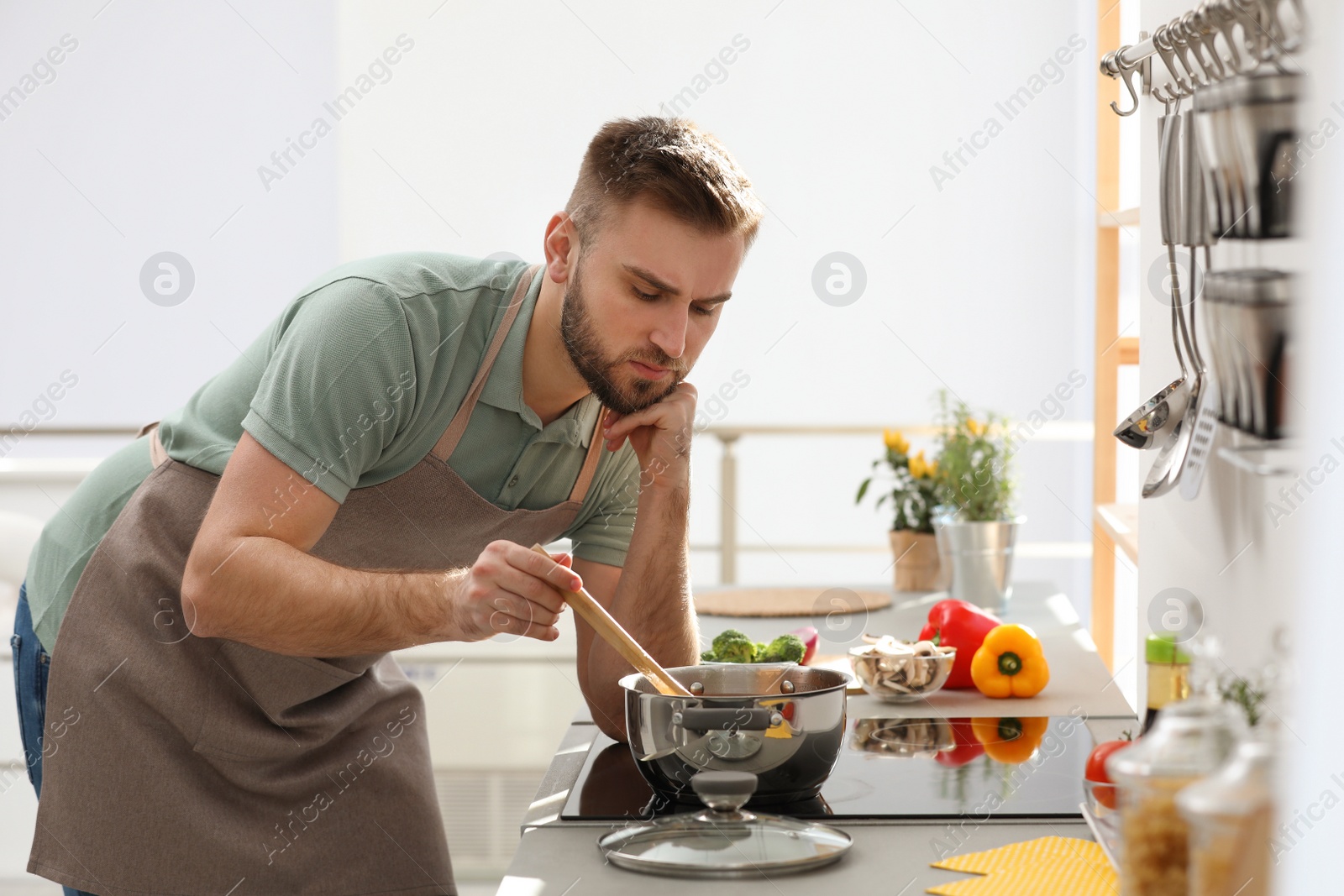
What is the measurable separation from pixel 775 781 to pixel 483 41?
348cm

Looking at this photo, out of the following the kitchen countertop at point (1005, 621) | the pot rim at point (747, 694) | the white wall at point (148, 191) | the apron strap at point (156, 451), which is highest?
the white wall at point (148, 191)

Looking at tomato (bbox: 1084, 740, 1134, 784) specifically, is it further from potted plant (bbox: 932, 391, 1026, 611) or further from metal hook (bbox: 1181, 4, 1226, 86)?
potted plant (bbox: 932, 391, 1026, 611)

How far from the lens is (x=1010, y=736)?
50.8 inches

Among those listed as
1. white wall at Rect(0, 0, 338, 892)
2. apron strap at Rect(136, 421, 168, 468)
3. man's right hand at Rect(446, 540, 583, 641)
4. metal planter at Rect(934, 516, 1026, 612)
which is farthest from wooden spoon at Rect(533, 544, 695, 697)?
white wall at Rect(0, 0, 338, 892)

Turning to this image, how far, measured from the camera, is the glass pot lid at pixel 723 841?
88 centimetres

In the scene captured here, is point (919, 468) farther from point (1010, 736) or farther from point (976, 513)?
point (1010, 736)

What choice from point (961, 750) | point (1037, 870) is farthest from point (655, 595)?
point (1037, 870)

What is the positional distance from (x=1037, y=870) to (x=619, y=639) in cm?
36

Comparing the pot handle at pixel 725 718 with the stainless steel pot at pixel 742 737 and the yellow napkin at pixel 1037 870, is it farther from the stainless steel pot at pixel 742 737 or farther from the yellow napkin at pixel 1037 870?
the yellow napkin at pixel 1037 870

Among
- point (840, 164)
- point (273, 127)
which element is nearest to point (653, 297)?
point (840, 164)

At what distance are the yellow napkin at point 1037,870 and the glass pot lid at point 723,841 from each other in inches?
3.5

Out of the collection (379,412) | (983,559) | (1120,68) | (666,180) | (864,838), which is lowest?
(864,838)

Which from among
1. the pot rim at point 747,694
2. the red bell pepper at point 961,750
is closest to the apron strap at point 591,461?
the pot rim at point 747,694

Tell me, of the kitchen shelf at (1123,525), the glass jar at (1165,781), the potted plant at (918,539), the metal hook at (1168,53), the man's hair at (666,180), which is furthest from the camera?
the potted plant at (918,539)
